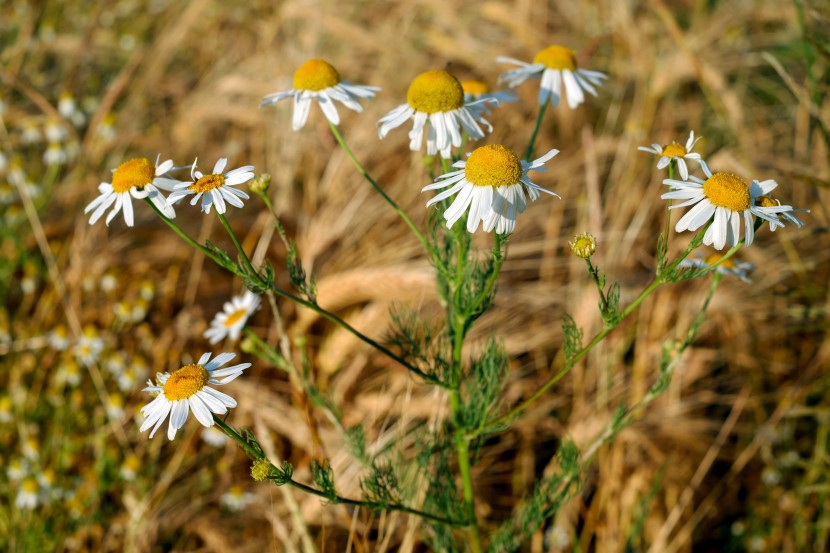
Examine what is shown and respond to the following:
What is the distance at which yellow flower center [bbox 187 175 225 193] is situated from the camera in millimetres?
1294

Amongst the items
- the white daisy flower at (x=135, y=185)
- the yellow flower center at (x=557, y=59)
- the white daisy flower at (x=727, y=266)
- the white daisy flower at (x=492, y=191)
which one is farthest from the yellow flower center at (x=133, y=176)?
the white daisy flower at (x=727, y=266)

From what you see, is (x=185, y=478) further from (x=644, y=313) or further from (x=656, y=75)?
(x=656, y=75)

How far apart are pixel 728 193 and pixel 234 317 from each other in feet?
4.15

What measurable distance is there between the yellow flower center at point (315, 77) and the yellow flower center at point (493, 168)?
49cm

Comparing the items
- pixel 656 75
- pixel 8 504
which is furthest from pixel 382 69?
pixel 8 504

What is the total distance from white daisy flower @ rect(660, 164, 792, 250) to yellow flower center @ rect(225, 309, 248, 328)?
1.13m

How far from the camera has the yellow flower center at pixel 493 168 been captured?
1.18m

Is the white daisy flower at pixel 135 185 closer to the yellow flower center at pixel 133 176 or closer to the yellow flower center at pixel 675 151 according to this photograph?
the yellow flower center at pixel 133 176

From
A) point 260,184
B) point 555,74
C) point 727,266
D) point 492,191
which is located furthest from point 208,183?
point 727,266

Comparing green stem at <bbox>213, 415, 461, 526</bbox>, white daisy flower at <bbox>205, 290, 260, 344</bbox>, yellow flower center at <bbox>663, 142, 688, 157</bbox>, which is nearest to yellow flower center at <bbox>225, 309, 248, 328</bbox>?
white daisy flower at <bbox>205, 290, 260, 344</bbox>

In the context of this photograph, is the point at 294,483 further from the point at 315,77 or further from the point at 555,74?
the point at 555,74

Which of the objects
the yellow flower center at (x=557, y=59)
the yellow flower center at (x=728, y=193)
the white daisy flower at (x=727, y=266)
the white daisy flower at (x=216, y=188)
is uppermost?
the yellow flower center at (x=557, y=59)

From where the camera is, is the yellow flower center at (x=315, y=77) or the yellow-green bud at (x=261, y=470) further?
the yellow flower center at (x=315, y=77)

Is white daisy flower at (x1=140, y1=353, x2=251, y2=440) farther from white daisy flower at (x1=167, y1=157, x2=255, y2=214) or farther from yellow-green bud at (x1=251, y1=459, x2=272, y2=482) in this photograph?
white daisy flower at (x1=167, y1=157, x2=255, y2=214)
